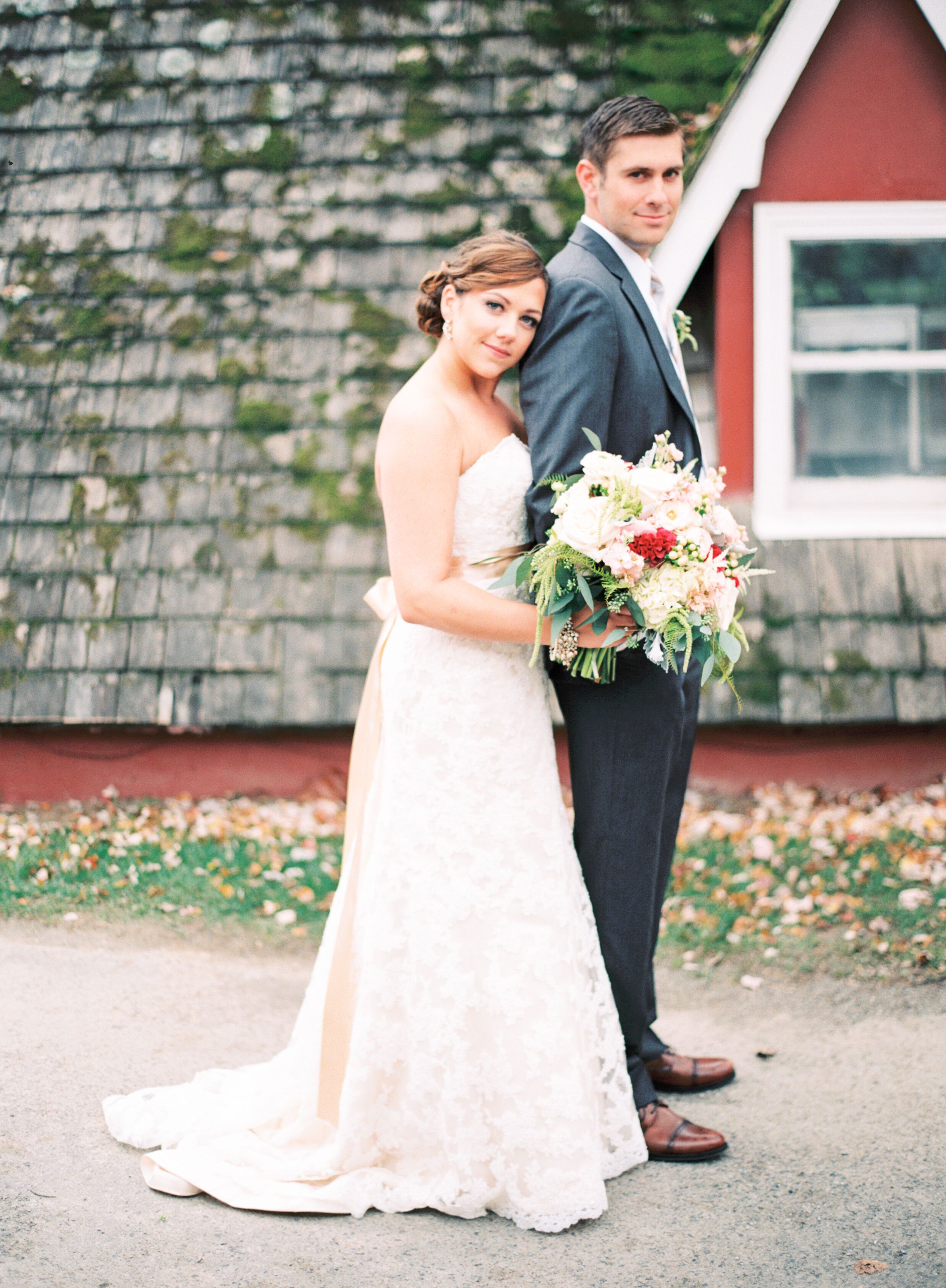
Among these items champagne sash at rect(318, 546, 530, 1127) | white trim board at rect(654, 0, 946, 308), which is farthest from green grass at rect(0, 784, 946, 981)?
white trim board at rect(654, 0, 946, 308)

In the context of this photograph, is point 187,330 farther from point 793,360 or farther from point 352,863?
point 352,863

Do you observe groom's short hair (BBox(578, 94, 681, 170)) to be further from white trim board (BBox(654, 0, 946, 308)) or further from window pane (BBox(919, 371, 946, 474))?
window pane (BBox(919, 371, 946, 474))

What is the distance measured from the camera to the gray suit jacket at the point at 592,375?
8.55 feet

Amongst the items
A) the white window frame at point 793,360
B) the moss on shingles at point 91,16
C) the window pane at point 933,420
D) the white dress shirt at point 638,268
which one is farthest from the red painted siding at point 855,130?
the moss on shingles at point 91,16

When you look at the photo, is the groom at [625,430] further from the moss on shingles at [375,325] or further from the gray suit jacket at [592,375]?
the moss on shingles at [375,325]

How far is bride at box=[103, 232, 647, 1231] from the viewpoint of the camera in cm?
259

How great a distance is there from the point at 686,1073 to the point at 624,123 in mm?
2633

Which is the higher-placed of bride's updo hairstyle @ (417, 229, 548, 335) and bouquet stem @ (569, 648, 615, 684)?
bride's updo hairstyle @ (417, 229, 548, 335)

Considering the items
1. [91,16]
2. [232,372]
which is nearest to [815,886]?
[232,372]

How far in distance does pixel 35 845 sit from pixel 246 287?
290 centimetres

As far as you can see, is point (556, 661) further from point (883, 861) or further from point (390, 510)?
point (883, 861)

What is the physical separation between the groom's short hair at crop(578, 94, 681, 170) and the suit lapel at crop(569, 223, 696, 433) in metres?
0.21

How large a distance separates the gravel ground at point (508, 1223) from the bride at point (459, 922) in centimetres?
11

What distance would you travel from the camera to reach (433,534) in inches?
102
